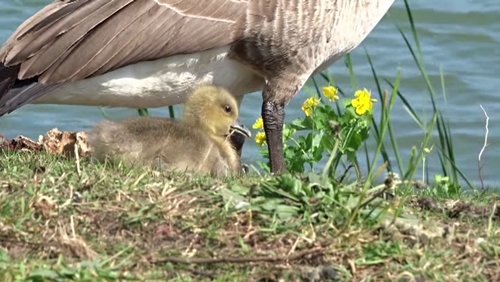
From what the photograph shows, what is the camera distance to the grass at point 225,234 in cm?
443

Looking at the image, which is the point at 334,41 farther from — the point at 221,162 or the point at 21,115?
the point at 21,115

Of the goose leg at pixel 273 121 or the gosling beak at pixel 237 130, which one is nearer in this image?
the gosling beak at pixel 237 130

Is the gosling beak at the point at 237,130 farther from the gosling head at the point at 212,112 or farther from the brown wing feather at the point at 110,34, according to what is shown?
the brown wing feather at the point at 110,34

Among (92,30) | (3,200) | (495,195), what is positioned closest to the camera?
(3,200)

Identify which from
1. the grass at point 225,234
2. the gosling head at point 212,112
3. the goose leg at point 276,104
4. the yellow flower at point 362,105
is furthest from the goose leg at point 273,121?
the grass at point 225,234

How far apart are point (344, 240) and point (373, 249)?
11cm

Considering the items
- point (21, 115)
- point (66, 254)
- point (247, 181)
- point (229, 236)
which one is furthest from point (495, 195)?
point (21, 115)

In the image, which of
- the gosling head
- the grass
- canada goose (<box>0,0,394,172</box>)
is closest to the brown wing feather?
canada goose (<box>0,0,394,172</box>)

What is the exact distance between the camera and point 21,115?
12.2m

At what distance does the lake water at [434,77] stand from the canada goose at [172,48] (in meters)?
3.34

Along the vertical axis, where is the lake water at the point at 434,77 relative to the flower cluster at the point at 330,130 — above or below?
below

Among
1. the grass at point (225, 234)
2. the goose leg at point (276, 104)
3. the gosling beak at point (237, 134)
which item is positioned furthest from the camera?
the goose leg at point (276, 104)

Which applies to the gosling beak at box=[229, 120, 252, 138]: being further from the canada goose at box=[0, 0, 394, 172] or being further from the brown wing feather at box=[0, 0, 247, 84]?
the brown wing feather at box=[0, 0, 247, 84]

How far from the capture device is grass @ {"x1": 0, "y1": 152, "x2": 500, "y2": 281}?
4.43 m
